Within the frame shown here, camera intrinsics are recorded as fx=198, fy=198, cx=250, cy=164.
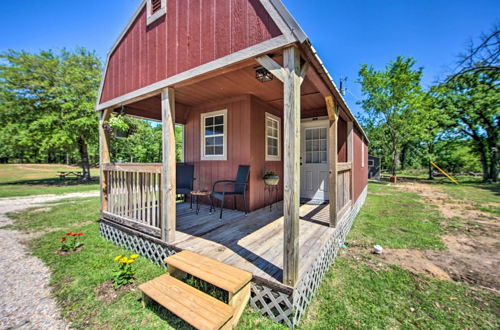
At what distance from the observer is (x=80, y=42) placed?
41.0ft

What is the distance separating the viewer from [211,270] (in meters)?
2.01

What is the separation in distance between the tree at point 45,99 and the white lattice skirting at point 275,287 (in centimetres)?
1089

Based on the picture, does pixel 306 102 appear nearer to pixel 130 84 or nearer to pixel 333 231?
pixel 333 231

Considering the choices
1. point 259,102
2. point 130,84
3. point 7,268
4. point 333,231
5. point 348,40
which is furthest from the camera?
point 348,40

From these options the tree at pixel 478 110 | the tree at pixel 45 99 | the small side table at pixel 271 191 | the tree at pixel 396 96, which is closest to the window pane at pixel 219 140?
the small side table at pixel 271 191

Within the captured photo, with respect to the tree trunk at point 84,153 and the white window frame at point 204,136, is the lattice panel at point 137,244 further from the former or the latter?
the tree trunk at point 84,153

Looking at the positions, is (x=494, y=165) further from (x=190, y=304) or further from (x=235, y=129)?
(x=190, y=304)

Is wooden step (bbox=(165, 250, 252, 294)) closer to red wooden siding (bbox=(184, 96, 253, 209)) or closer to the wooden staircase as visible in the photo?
the wooden staircase

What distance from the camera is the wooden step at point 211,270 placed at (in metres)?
1.78

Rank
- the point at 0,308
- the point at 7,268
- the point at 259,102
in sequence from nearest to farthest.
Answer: the point at 0,308, the point at 7,268, the point at 259,102

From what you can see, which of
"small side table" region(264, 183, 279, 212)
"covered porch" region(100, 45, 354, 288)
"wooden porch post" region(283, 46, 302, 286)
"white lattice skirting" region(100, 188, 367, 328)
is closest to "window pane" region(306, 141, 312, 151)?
"covered porch" region(100, 45, 354, 288)

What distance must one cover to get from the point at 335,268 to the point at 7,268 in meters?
4.64

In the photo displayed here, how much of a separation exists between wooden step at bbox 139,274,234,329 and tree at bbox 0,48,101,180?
12.5 metres

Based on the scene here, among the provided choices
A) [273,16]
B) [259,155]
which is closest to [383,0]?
[259,155]
